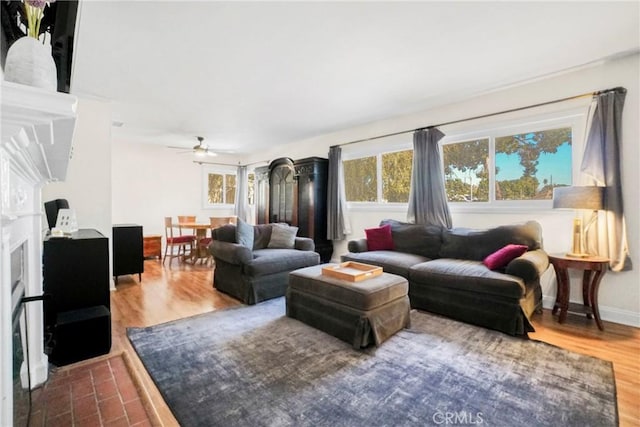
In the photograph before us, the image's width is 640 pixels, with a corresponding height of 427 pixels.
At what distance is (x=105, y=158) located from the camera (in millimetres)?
3695

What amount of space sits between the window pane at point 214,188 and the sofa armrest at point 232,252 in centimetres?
411

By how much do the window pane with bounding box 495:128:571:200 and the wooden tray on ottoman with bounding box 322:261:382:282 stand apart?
2.06 meters

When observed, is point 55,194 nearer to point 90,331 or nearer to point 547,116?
point 90,331

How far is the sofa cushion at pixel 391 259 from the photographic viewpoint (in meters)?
3.13

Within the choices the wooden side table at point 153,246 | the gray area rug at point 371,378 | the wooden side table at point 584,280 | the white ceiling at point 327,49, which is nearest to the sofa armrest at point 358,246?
the gray area rug at point 371,378

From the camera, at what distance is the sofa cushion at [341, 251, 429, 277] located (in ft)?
10.3

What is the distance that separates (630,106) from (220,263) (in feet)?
14.6

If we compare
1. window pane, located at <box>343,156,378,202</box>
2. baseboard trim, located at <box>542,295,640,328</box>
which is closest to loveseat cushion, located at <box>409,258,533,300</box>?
baseboard trim, located at <box>542,295,640,328</box>

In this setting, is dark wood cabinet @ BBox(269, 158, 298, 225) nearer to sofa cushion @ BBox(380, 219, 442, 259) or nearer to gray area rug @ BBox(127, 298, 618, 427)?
sofa cushion @ BBox(380, 219, 442, 259)

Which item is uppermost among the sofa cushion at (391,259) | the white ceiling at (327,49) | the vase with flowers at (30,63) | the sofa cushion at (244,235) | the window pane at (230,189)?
the white ceiling at (327,49)

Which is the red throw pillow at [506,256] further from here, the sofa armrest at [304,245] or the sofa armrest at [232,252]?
the sofa armrest at [232,252]

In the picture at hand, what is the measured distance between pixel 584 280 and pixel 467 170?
1.68 metres

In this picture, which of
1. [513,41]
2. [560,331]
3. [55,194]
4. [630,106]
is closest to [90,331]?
[55,194]

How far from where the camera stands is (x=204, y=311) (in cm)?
299
